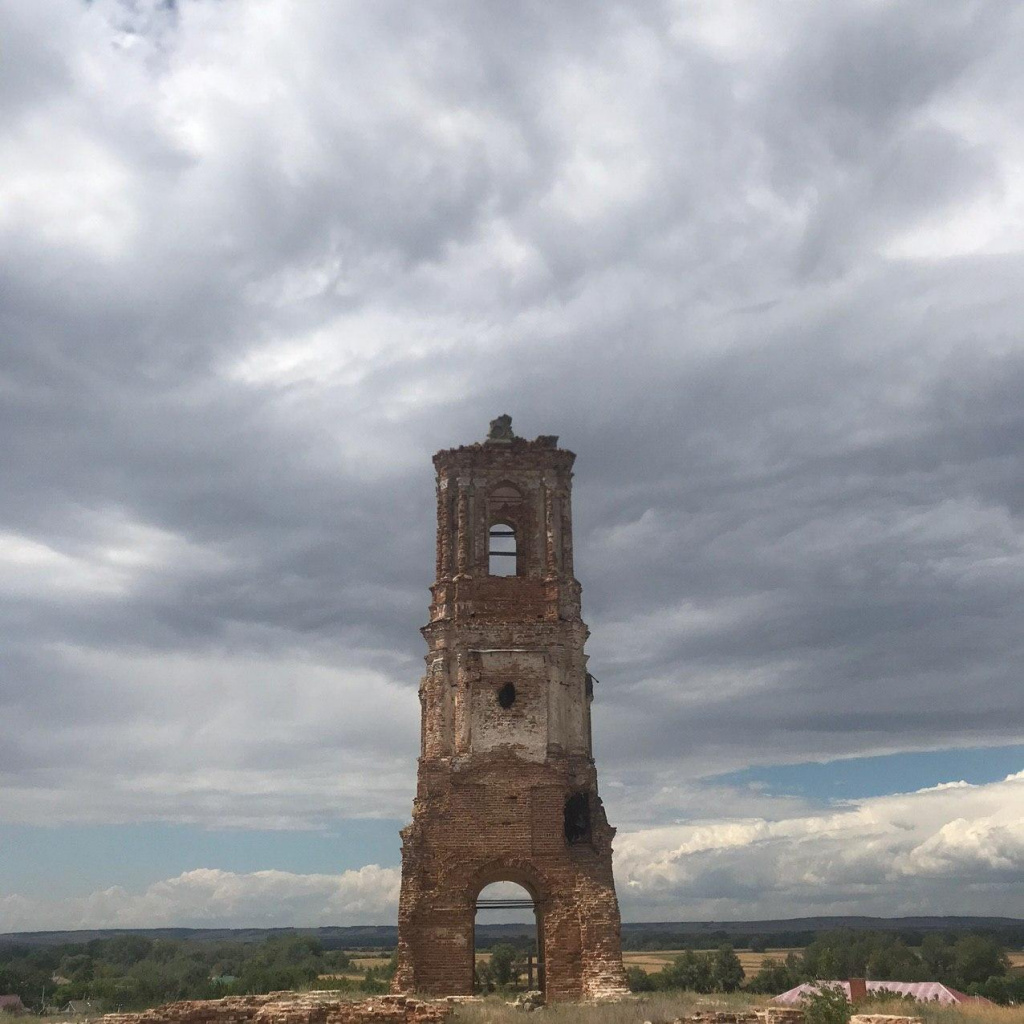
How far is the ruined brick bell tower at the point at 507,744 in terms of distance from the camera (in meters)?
17.2

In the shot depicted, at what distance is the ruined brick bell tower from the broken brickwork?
7.50 ft

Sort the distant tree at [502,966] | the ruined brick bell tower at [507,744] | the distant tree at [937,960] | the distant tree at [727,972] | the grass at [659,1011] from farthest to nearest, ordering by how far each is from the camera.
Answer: the distant tree at [937,960], the distant tree at [727,972], the distant tree at [502,966], the ruined brick bell tower at [507,744], the grass at [659,1011]

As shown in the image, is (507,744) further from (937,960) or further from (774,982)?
(937,960)

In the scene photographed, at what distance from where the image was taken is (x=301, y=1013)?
48.3 ft

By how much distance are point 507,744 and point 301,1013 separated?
549 cm

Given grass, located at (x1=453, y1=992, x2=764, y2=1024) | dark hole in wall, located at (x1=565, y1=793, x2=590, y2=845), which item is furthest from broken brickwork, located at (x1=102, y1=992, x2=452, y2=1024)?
dark hole in wall, located at (x1=565, y1=793, x2=590, y2=845)

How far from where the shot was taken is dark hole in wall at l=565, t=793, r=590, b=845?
18.2 meters

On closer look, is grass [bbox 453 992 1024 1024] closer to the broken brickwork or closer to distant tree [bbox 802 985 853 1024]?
the broken brickwork

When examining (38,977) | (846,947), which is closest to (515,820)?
(38,977)

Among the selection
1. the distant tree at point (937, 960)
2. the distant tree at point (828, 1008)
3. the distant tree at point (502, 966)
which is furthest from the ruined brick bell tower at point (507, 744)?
the distant tree at point (937, 960)

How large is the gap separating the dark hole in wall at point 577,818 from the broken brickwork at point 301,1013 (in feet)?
13.3

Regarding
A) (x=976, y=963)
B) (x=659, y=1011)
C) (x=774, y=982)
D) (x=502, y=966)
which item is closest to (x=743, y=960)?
(x=976, y=963)

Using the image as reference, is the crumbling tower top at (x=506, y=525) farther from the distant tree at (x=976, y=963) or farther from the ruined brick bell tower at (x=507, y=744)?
the distant tree at (x=976, y=963)

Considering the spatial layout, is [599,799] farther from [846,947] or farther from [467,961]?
[846,947]
